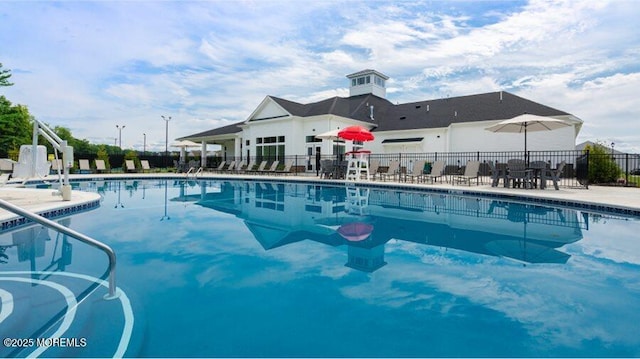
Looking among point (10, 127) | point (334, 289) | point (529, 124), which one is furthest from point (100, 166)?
point (529, 124)

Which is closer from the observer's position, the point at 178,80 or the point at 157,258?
the point at 157,258

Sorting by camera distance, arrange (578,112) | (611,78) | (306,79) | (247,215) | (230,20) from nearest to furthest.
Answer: (247,215), (230,20), (611,78), (578,112), (306,79)

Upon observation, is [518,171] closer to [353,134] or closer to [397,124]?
[353,134]

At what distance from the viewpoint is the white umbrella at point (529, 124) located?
11688 millimetres

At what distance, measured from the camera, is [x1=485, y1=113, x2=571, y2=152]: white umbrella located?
1169 cm

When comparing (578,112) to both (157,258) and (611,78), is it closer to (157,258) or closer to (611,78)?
(611,78)

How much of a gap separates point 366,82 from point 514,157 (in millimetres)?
14114

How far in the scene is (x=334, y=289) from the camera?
135 inches

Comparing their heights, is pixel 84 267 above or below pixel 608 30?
below

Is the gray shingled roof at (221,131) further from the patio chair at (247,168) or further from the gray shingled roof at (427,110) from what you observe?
the patio chair at (247,168)

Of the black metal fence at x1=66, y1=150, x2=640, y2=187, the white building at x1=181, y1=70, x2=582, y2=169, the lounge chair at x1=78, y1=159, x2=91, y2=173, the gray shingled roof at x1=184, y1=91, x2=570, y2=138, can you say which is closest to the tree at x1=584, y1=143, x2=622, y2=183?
the black metal fence at x1=66, y1=150, x2=640, y2=187

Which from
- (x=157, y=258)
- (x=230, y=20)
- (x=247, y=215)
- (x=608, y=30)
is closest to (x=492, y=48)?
(x=608, y=30)

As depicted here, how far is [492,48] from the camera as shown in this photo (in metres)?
16.1

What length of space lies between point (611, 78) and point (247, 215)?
67.2 ft
